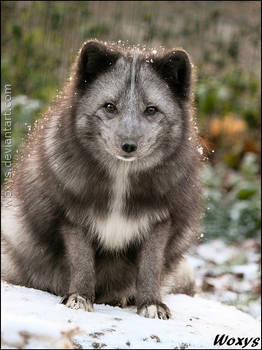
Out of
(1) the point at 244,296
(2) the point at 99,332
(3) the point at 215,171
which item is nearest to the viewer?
(2) the point at 99,332

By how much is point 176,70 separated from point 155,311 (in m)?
1.54

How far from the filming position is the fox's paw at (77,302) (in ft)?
12.7

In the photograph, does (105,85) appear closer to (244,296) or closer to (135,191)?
(135,191)

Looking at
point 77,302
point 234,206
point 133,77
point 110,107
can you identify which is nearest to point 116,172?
point 110,107

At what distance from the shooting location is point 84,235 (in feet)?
13.7

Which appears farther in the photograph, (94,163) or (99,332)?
(94,163)

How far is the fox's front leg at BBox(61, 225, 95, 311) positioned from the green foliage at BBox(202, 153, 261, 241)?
4.18 meters

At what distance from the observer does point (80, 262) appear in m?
4.13

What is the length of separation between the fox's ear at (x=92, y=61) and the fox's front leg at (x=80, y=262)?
94 centimetres

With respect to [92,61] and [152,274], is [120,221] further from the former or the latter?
[92,61]

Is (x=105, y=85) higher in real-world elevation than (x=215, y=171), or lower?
lower

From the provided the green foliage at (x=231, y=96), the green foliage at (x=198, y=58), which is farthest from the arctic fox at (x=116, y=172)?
the green foliage at (x=231, y=96)

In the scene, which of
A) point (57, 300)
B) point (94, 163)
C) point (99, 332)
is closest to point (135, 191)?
point (94, 163)

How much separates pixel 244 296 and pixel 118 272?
257 cm
